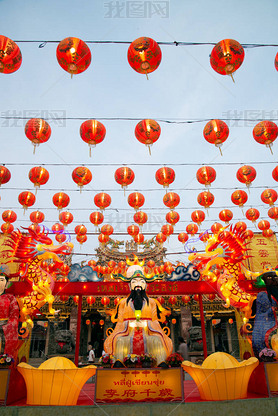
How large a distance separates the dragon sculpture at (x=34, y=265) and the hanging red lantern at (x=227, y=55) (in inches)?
194

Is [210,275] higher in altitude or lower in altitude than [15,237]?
lower

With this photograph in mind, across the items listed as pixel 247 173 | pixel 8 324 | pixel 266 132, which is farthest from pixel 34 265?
pixel 247 173

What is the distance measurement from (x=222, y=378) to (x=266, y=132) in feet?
16.2

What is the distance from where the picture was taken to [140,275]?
5895 mm

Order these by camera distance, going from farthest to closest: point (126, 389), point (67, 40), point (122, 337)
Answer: point (122, 337), point (67, 40), point (126, 389)

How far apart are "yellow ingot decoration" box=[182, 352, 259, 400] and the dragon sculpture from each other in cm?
325

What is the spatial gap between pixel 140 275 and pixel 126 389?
6.97 ft

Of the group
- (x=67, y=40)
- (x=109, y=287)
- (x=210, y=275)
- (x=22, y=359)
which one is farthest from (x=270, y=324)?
(x=67, y=40)

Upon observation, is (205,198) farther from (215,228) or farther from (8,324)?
(8,324)

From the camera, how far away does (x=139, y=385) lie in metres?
4.36

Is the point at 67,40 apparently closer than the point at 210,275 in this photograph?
Yes

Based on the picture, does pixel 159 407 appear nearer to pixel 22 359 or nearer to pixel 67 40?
pixel 22 359

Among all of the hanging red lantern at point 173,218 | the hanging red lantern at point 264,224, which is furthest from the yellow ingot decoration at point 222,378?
the hanging red lantern at point 264,224

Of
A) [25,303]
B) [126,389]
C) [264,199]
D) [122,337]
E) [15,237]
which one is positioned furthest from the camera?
[264,199]
